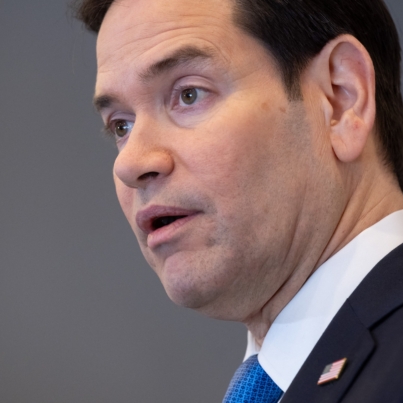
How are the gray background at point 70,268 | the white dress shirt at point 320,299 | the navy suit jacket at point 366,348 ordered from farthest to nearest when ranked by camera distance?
the gray background at point 70,268 < the white dress shirt at point 320,299 < the navy suit jacket at point 366,348

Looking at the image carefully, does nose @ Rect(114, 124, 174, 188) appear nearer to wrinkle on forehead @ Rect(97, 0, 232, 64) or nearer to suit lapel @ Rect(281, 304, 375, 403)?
wrinkle on forehead @ Rect(97, 0, 232, 64)

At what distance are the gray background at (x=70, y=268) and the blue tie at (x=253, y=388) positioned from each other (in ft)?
4.10

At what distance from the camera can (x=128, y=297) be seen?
265 centimetres

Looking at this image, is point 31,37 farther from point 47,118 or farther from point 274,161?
point 274,161

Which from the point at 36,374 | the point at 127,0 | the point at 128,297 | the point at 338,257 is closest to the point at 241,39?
the point at 127,0

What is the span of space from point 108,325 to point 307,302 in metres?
1.43

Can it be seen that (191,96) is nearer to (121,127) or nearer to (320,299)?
(121,127)

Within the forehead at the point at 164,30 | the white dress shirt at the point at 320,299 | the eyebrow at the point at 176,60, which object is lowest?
the white dress shirt at the point at 320,299

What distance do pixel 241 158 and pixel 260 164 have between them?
0.04 metres

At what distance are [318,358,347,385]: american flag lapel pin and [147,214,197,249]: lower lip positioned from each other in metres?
0.38

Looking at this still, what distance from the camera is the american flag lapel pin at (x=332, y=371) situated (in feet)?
3.59

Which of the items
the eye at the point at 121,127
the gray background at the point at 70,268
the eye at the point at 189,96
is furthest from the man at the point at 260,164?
the gray background at the point at 70,268

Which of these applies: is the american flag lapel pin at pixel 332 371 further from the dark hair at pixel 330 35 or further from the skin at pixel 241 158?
the dark hair at pixel 330 35

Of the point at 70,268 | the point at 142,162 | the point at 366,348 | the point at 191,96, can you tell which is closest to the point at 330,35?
the point at 191,96
